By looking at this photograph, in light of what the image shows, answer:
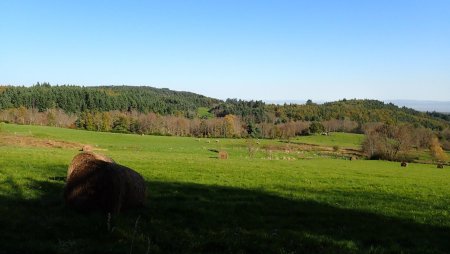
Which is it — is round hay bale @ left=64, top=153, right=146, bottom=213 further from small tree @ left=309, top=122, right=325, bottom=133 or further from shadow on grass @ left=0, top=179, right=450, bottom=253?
small tree @ left=309, top=122, right=325, bottom=133

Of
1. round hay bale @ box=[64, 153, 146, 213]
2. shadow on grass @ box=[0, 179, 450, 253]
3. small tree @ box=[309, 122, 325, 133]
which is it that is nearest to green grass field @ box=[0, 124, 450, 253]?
shadow on grass @ box=[0, 179, 450, 253]

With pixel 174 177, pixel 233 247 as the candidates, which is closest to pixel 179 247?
pixel 233 247

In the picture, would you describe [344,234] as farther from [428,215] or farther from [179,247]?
[428,215]

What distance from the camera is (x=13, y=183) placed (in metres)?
15.6

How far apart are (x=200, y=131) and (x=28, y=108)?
7679 cm

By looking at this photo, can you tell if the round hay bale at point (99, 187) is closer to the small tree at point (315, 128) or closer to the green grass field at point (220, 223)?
the green grass field at point (220, 223)

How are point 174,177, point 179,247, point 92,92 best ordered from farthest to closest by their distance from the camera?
point 92,92 → point 174,177 → point 179,247

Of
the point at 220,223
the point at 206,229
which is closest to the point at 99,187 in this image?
the point at 206,229

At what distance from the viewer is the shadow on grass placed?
8.84 meters

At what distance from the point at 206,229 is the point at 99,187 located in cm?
328

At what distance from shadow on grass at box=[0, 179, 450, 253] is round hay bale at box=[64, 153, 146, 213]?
39 centimetres

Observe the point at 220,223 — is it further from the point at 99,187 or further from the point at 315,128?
the point at 315,128

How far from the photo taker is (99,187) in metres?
11.2

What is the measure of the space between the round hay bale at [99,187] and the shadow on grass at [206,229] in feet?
1.26
